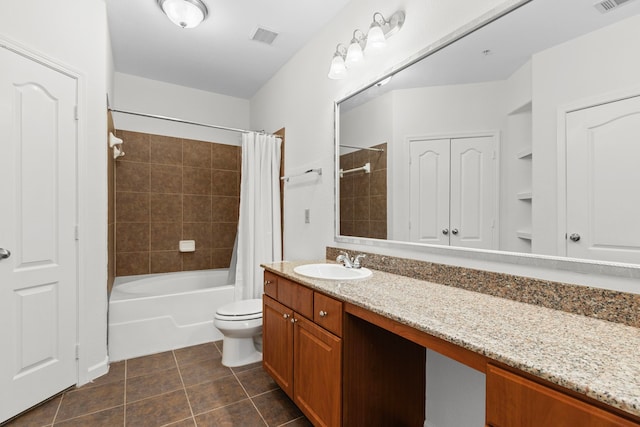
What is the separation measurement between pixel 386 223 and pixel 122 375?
82.7 inches

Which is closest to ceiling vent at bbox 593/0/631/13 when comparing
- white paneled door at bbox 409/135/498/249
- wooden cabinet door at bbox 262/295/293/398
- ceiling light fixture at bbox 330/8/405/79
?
white paneled door at bbox 409/135/498/249

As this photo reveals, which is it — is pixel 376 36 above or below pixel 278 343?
above

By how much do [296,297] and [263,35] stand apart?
2.16 meters

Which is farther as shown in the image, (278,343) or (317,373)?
(278,343)

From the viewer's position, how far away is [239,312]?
2.31m

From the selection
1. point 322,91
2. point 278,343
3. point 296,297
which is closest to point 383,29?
point 322,91

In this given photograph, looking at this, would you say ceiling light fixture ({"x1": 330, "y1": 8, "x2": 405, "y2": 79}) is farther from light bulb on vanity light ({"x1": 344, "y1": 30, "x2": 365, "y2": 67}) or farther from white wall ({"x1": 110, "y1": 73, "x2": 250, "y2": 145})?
white wall ({"x1": 110, "y1": 73, "x2": 250, "y2": 145})

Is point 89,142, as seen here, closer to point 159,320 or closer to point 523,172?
point 159,320

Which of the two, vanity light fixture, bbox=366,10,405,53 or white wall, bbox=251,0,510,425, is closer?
white wall, bbox=251,0,510,425

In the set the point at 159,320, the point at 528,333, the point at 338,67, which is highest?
the point at 338,67

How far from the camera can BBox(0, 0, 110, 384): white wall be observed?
1.90m

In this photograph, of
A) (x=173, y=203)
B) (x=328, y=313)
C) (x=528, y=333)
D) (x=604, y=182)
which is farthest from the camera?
(x=173, y=203)

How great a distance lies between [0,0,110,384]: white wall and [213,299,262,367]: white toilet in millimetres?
802

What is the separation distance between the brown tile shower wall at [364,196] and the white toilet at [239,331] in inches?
37.1
